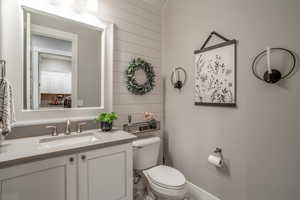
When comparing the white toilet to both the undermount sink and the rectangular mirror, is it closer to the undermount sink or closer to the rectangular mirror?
the undermount sink

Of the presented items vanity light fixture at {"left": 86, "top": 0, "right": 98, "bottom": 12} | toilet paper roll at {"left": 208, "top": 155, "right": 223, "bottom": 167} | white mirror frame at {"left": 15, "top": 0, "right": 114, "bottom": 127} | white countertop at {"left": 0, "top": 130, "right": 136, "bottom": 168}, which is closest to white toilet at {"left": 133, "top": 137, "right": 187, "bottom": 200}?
toilet paper roll at {"left": 208, "top": 155, "right": 223, "bottom": 167}

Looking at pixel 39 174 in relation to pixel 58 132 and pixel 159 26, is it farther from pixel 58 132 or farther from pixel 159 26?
pixel 159 26

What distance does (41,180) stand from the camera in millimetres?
1006

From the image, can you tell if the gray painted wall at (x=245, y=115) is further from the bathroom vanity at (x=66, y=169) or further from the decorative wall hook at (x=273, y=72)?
the bathroom vanity at (x=66, y=169)

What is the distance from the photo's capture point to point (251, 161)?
4.45ft

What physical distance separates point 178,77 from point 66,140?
58.8 inches

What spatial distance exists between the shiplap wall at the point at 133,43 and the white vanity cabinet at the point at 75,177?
638 millimetres

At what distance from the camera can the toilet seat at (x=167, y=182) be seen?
4.63 feet

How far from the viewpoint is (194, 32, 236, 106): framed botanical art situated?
147cm

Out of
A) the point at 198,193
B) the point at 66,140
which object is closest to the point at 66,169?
the point at 66,140

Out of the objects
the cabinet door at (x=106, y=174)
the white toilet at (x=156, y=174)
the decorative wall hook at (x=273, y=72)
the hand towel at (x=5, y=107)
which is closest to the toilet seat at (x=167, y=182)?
the white toilet at (x=156, y=174)

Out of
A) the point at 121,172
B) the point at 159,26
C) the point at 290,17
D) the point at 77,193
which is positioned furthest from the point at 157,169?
the point at 159,26

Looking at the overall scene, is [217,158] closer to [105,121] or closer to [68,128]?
[105,121]

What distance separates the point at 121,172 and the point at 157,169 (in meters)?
0.52
